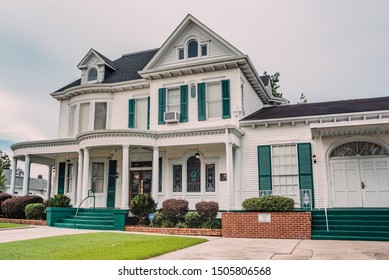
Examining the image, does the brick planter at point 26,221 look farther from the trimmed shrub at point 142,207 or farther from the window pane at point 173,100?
the window pane at point 173,100

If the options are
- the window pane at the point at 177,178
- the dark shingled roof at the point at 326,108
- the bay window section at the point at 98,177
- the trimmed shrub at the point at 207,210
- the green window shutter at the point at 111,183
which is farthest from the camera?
the bay window section at the point at 98,177

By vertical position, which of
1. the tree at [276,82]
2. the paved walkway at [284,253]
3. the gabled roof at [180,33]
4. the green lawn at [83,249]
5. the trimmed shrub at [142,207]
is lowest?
the paved walkway at [284,253]

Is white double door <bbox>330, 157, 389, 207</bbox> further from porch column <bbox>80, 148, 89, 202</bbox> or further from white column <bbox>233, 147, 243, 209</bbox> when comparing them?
porch column <bbox>80, 148, 89, 202</bbox>

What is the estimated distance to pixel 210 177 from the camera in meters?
15.4

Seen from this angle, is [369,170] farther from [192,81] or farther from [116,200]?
[116,200]

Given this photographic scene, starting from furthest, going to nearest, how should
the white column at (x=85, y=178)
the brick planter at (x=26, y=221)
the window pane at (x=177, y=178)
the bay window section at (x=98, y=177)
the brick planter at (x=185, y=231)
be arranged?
the bay window section at (x=98, y=177) < the window pane at (x=177, y=178) < the white column at (x=85, y=178) < the brick planter at (x=26, y=221) < the brick planter at (x=185, y=231)

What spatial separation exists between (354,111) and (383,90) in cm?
375

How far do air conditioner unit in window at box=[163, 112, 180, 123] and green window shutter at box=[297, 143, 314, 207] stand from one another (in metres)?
5.25

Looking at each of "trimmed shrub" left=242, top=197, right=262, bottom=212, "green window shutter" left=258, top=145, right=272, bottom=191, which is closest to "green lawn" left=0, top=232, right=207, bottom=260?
"trimmed shrub" left=242, top=197, right=262, bottom=212

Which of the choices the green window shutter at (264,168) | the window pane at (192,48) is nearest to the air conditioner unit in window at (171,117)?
the window pane at (192,48)

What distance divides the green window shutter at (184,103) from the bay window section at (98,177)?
4948 millimetres

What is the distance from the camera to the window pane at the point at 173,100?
16.4 m

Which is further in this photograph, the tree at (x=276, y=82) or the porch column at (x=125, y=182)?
the tree at (x=276, y=82)

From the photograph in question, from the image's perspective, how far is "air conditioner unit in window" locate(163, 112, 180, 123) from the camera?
15852 millimetres
